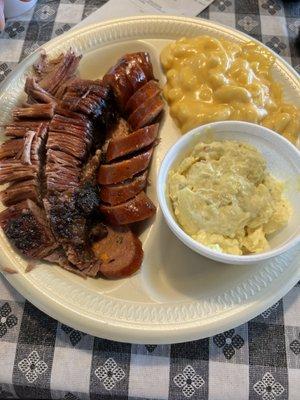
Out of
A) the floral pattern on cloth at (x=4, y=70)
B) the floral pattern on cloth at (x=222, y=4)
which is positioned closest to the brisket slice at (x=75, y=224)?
the floral pattern on cloth at (x=4, y=70)

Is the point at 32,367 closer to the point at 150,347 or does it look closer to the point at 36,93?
the point at 150,347

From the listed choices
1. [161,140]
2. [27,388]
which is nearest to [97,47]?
[161,140]

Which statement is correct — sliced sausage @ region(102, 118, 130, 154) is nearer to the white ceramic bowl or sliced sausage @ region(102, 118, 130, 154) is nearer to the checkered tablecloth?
the white ceramic bowl

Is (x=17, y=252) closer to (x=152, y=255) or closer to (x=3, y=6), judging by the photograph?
(x=152, y=255)

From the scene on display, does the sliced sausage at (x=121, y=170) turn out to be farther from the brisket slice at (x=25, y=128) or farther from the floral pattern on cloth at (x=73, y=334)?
the floral pattern on cloth at (x=73, y=334)

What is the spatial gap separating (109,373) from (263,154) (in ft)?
3.58

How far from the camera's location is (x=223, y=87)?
2.00m

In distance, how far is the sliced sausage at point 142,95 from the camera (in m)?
2.06

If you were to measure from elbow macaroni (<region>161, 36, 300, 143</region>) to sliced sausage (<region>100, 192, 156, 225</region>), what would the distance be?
1.43 feet

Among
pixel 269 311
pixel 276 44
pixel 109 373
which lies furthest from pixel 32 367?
pixel 276 44

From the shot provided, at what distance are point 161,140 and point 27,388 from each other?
3.97ft

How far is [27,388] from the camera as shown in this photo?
1705mm

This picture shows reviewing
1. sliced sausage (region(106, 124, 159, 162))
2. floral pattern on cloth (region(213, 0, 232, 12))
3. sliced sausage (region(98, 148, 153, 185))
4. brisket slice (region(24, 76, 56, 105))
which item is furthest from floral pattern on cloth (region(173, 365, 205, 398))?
floral pattern on cloth (region(213, 0, 232, 12))

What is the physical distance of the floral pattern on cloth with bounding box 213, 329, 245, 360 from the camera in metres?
1.74
